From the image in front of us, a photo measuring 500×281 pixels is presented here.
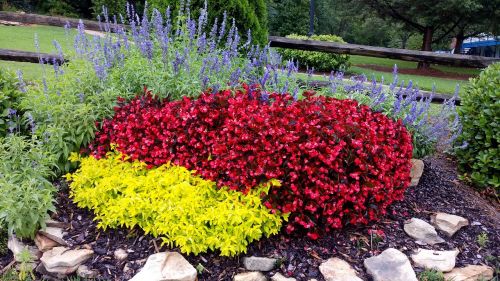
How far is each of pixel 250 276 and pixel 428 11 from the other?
1841 cm

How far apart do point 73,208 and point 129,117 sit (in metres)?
0.85

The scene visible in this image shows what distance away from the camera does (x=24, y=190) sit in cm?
322

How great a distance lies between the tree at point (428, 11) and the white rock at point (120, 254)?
17.7 metres

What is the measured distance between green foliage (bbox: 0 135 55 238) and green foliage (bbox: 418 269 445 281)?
2653 mm

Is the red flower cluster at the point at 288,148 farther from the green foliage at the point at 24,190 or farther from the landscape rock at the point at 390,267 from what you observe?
the green foliage at the point at 24,190

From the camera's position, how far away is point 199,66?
4352 mm

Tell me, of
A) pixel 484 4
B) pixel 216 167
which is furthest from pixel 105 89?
pixel 484 4

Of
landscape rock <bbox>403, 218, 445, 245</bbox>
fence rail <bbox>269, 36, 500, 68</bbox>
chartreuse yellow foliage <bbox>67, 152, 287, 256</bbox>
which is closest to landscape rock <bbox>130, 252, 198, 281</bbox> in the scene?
chartreuse yellow foliage <bbox>67, 152, 287, 256</bbox>

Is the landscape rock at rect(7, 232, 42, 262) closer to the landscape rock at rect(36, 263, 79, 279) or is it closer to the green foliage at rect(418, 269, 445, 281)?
the landscape rock at rect(36, 263, 79, 279)

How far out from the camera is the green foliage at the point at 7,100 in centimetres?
412

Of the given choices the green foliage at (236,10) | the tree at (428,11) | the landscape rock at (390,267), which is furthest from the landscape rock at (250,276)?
the tree at (428,11)

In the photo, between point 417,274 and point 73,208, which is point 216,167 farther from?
point 417,274

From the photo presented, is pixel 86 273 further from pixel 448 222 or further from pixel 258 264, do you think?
pixel 448 222

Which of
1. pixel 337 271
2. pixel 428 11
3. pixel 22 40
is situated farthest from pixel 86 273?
pixel 428 11
